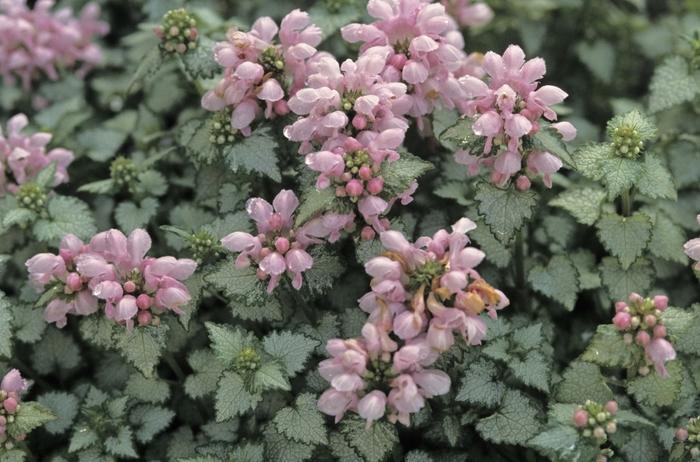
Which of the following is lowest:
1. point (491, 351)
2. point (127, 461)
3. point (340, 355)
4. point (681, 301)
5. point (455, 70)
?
point (127, 461)

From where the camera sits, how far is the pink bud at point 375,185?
1721 millimetres

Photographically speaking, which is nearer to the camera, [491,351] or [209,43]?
[491,351]

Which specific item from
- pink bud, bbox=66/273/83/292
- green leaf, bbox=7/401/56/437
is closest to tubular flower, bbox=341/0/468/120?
pink bud, bbox=66/273/83/292

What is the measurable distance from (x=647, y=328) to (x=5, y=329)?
1405 mm

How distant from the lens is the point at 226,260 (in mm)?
1913

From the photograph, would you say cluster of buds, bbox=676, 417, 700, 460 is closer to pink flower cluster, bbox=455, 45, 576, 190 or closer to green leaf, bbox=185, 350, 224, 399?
pink flower cluster, bbox=455, 45, 576, 190

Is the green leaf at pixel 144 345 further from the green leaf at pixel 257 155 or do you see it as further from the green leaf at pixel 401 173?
the green leaf at pixel 401 173

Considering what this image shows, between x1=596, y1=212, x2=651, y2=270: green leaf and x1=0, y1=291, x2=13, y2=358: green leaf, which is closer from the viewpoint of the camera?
x1=0, y1=291, x2=13, y2=358: green leaf

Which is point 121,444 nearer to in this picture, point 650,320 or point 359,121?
point 359,121

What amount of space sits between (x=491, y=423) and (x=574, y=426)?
0.20 metres

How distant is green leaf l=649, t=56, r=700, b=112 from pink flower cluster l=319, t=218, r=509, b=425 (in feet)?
3.29

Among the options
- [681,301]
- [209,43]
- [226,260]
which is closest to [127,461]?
[226,260]

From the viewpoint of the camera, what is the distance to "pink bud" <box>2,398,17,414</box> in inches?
73.1

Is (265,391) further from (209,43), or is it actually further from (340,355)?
(209,43)
